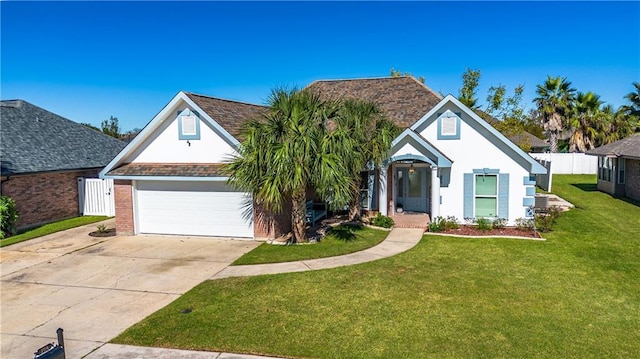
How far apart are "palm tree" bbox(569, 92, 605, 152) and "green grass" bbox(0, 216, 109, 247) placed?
3964cm

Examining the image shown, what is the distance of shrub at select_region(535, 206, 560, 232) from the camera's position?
16031 millimetres

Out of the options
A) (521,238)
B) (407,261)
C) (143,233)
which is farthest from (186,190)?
(521,238)

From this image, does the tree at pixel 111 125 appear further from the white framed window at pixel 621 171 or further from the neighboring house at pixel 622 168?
the white framed window at pixel 621 171

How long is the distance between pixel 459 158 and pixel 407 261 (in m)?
6.30

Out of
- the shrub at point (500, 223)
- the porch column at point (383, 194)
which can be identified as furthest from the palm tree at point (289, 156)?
the shrub at point (500, 223)

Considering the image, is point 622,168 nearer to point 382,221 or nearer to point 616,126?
point 616,126

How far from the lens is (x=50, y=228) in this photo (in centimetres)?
1759

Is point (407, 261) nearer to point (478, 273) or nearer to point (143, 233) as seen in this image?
point (478, 273)

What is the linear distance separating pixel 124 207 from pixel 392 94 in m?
14.4

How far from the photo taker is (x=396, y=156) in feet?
55.8

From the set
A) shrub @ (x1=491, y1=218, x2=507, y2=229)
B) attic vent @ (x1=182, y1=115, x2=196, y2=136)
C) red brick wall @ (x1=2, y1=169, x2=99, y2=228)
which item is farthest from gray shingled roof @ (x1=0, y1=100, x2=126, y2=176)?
shrub @ (x1=491, y1=218, x2=507, y2=229)

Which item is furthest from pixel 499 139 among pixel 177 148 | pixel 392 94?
pixel 177 148

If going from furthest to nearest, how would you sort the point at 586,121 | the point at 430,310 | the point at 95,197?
the point at 586,121 < the point at 95,197 < the point at 430,310

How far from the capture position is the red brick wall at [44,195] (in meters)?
17.4
